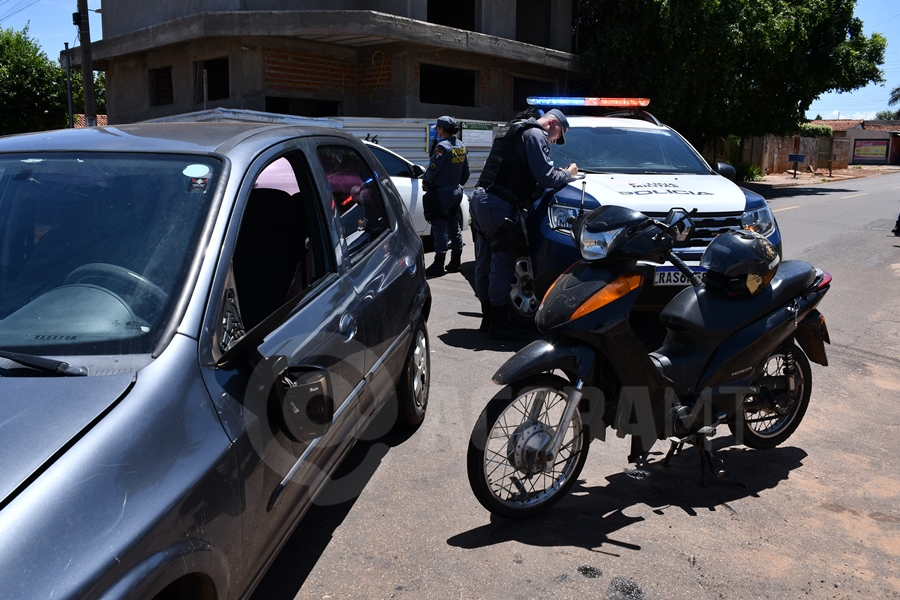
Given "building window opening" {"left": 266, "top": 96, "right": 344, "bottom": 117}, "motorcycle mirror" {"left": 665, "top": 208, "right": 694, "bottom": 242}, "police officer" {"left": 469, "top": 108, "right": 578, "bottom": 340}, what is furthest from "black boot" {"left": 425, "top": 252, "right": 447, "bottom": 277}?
"building window opening" {"left": 266, "top": 96, "right": 344, "bottom": 117}

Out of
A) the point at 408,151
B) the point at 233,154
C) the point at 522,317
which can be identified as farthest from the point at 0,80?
the point at 233,154

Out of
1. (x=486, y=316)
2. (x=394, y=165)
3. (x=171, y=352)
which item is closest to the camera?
(x=171, y=352)

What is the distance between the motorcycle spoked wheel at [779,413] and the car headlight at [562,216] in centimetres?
210

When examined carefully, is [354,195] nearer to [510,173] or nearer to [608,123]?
[510,173]

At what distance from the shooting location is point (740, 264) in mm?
3592

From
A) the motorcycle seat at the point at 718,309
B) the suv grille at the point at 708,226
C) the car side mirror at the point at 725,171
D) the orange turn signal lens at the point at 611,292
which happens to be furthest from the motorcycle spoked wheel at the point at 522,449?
the car side mirror at the point at 725,171

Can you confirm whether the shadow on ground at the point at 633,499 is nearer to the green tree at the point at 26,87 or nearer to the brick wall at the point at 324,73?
the brick wall at the point at 324,73

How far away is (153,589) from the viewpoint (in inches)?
66.6

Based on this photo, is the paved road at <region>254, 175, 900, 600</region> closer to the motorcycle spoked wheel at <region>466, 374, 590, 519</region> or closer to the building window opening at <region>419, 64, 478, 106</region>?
the motorcycle spoked wheel at <region>466, 374, 590, 519</region>

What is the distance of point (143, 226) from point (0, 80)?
3158 centimetres

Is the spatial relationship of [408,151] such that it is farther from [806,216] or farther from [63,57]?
[63,57]

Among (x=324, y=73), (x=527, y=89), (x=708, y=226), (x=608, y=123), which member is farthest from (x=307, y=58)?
(x=708, y=226)

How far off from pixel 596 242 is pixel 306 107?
1661 centimetres

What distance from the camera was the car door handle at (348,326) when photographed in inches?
121
